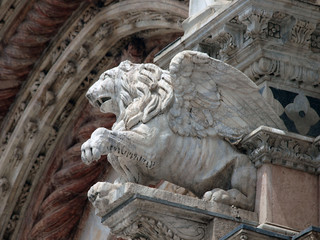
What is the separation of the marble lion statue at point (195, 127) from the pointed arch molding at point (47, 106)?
287cm

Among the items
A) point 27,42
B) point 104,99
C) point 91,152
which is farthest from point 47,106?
point 91,152

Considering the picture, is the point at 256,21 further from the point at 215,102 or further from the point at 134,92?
the point at 134,92

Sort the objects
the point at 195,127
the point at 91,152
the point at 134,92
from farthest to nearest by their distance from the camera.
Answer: the point at 134,92 < the point at 195,127 < the point at 91,152

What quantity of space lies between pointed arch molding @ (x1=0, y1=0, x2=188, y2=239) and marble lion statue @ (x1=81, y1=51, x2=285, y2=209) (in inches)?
113

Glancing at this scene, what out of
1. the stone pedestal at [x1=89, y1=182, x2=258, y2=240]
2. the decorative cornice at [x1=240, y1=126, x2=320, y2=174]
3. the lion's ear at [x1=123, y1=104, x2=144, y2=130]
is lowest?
the stone pedestal at [x1=89, y1=182, x2=258, y2=240]

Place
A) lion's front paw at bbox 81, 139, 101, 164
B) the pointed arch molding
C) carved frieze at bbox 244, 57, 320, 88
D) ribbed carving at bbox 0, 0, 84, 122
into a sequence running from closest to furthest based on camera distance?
Result: lion's front paw at bbox 81, 139, 101, 164
carved frieze at bbox 244, 57, 320, 88
the pointed arch molding
ribbed carving at bbox 0, 0, 84, 122

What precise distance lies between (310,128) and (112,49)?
2933mm

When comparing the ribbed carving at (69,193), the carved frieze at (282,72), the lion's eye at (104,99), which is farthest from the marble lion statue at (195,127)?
the ribbed carving at (69,193)

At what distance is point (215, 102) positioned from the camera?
4195 mm

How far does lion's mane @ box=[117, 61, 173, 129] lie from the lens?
4176 millimetres

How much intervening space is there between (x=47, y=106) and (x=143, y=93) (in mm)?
3198

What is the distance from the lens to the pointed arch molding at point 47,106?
7148 mm

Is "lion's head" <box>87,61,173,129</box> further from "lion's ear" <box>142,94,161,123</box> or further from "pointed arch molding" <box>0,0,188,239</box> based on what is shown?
"pointed arch molding" <box>0,0,188,239</box>

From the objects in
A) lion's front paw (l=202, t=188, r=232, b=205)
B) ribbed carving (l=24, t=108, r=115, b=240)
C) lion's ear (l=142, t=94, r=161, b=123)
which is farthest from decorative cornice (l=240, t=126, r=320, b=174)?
ribbed carving (l=24, t=108, r=115, b=240)
